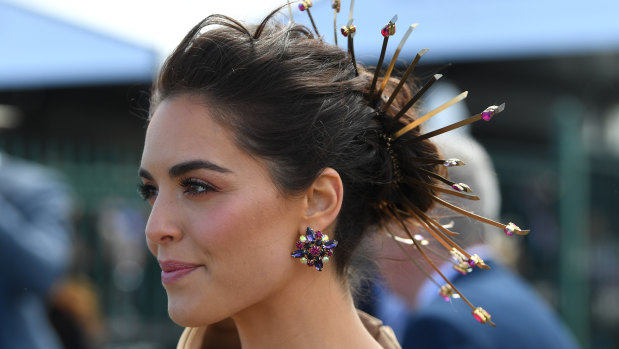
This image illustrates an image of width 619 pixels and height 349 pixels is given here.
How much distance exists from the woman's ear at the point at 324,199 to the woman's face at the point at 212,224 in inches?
3.5

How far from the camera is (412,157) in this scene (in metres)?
2.14

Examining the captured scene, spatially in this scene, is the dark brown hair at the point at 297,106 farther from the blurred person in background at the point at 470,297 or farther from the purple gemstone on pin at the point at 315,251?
the blurred person in background at the point at 470,297

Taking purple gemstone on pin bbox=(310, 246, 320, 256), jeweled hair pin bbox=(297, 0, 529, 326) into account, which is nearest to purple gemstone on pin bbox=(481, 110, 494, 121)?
jeweled hair pin bbox=(297, 0, 529, 326)

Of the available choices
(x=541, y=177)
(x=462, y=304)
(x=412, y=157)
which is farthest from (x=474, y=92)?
(x=412, y=157)

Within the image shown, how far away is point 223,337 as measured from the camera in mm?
2336

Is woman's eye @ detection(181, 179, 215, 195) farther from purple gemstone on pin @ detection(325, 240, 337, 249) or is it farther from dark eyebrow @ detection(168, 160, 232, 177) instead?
purple gemstone on pin @ detection(325, 240, 337, 249)

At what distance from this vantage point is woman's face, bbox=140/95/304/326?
1.86 m

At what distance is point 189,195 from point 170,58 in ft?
1.37

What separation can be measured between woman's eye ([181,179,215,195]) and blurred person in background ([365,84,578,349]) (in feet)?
3.19

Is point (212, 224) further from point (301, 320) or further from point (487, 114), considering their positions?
point (487, 114)

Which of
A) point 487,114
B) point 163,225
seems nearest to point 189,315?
point 163,225

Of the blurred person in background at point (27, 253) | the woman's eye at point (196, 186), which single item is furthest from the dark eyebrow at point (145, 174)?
the blurred person in background at point (27, 253)

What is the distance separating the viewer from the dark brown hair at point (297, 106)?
1943 mm

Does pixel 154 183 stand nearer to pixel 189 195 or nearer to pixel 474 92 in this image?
pixel 189 195
